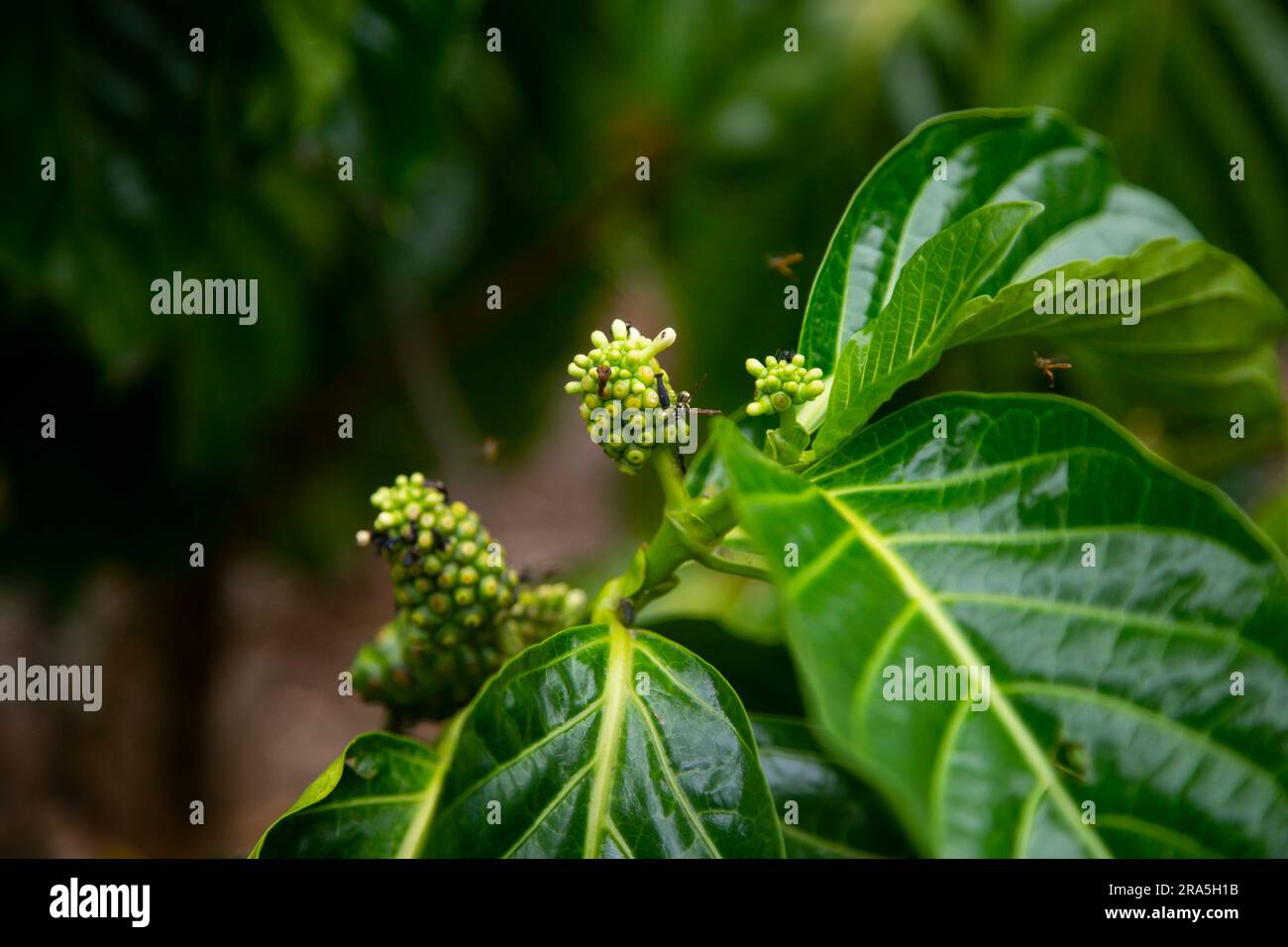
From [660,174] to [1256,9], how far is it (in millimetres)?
1083

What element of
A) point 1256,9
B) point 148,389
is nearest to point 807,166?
point 1256,9

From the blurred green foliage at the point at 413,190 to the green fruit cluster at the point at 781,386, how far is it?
0.68m

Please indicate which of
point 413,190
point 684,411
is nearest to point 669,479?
point 684,411

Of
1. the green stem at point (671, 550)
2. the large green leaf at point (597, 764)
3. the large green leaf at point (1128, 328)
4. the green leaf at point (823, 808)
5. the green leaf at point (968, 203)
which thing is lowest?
the green leaf at point (823, 808)

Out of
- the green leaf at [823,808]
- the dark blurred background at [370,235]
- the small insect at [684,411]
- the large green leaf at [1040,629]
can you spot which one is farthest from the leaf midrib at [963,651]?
the dark blurred background at [370,235]

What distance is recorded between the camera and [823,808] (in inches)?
28.9

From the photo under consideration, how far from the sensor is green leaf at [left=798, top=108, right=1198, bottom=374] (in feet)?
2.42

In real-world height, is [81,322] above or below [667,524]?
above

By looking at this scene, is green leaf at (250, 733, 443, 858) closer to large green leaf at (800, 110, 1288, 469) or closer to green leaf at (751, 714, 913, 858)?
green leaf at (751, 714, 913, 858)

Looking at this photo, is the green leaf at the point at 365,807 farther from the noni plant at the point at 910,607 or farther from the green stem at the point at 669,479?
the green stem at the point at 669,479

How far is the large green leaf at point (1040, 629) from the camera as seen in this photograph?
490 mm

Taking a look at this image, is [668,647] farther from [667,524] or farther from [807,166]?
[807,166]

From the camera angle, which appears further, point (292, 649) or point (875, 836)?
point (292, 649)

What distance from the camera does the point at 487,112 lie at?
72.5 inches
